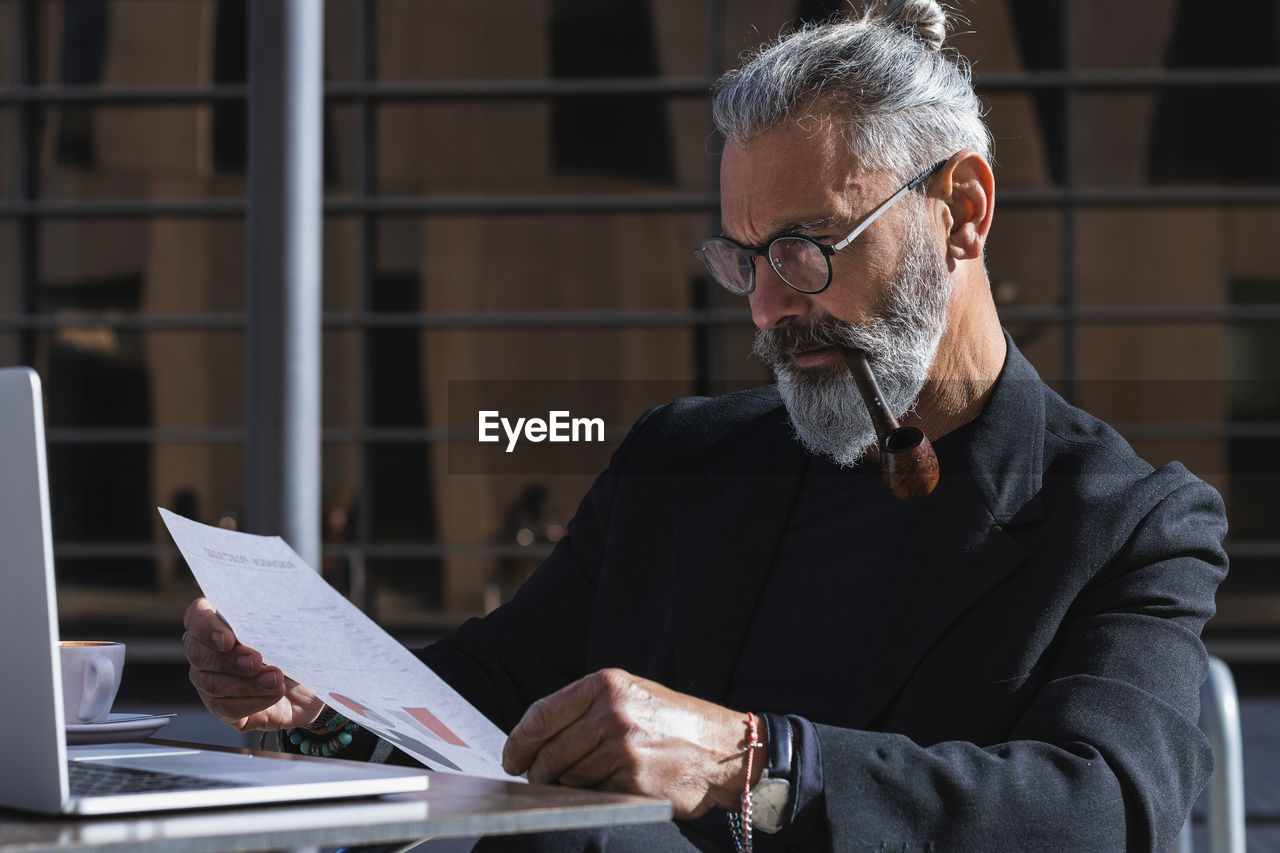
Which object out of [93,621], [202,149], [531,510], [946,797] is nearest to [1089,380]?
[531,510]

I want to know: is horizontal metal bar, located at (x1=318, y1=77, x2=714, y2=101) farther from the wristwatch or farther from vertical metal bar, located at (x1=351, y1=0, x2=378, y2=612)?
the wristwatch

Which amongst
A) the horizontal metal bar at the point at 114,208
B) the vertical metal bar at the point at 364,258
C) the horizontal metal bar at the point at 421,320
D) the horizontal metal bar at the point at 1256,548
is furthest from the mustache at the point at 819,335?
the horizontal metal bar at the point at 114,208

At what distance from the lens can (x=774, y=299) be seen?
2.25m

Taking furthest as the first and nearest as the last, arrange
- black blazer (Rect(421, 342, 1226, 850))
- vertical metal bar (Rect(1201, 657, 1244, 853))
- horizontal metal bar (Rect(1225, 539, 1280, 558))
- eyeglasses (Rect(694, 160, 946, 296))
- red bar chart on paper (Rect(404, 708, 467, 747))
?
horizontal metal bar (Rect(1225, 539, 1280, 558)) → vertical metal bar (Rect(1201, 657, 1244, 853)) → eyeglasses (Rect(694, 160, 946, 296)) → black blazer (Rect(421, 342, 1226, 850)) → red bar chart on paper (Rect(404, 708, 467, 747))

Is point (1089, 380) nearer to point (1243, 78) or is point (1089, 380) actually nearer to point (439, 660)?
point (1243, 78)

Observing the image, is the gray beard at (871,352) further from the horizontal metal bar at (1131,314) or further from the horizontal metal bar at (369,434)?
the horizontal metal bar at (1131,314)

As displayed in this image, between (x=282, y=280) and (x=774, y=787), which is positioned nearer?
(x=774, y=787)

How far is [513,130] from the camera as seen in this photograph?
10969 mm

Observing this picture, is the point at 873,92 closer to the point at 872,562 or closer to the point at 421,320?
the point at 872,562

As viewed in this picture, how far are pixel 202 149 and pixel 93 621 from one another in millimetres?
3457

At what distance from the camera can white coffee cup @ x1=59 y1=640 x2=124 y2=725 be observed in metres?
1.83

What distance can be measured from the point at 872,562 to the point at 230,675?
3.08 ft

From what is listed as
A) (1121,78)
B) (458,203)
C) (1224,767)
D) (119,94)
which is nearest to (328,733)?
(1224,767)

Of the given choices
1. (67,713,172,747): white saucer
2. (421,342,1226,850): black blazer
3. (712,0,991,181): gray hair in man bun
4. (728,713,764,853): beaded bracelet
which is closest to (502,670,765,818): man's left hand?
(728,713,764,853): beaded bracelet
